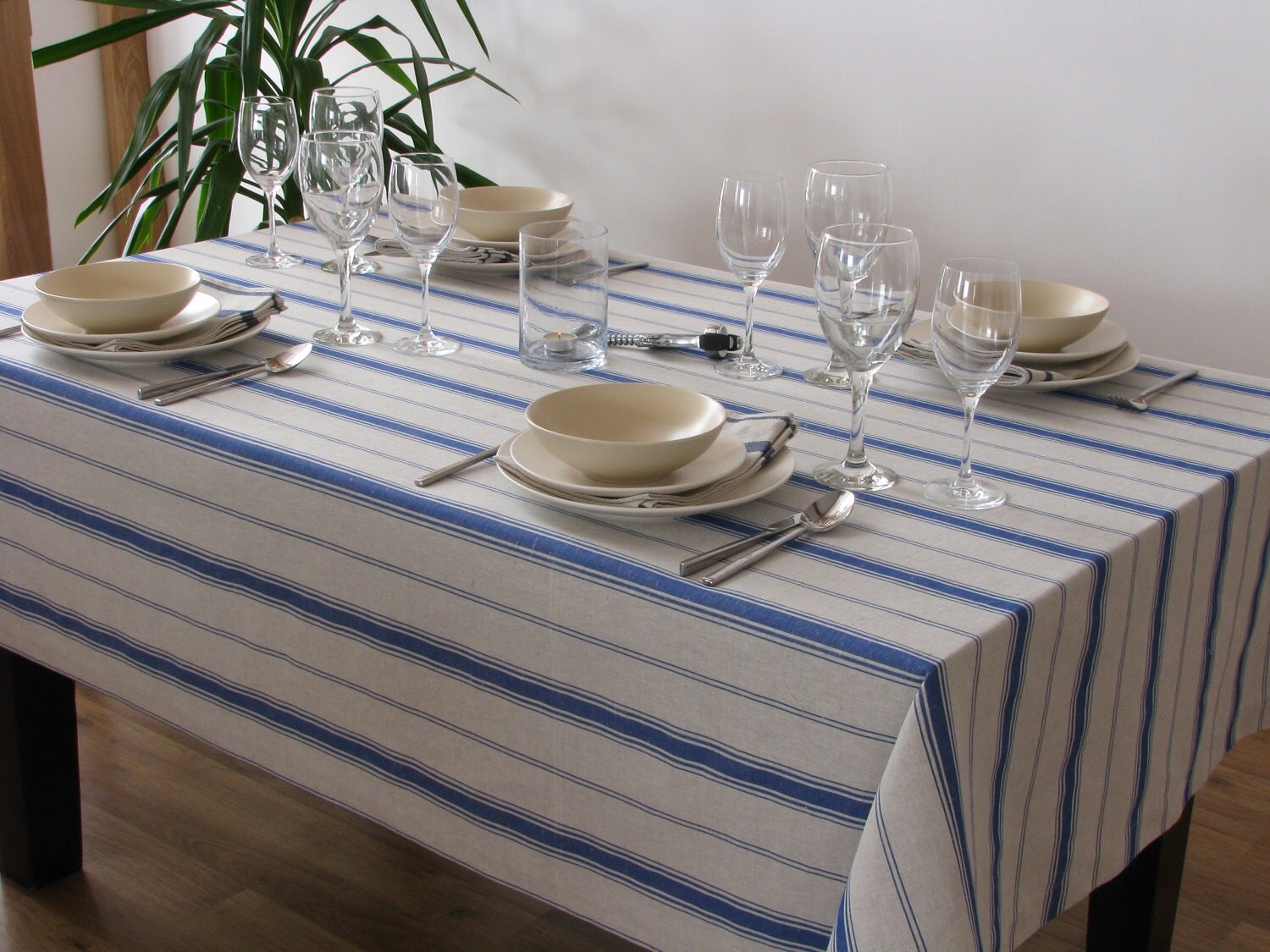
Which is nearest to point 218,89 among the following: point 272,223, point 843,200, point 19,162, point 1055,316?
point 19,162

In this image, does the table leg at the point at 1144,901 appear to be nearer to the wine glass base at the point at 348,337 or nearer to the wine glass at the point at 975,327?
the wine glass at the point at 975,327

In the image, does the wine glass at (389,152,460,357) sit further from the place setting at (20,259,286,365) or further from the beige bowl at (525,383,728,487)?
the beige bowl at (525,383,728,487)

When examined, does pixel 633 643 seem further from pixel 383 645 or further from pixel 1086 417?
pixel 1086 417

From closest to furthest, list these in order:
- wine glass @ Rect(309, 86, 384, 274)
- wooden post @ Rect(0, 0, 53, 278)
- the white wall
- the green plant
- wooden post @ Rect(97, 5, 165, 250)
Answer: wine glass @ Rect(309, 86, 384, 274) → the white wall → the green plant → wooden post @ Rect(0, 0, 53, 278) → wooden post @ Rect(97, 5, 165, 250)

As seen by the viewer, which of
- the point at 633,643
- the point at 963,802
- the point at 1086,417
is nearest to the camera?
the point at 963,802

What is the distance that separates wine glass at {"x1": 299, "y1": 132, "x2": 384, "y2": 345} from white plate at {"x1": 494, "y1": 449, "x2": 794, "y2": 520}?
441mm

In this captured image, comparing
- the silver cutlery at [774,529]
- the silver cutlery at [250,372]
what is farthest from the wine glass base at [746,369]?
the silver cutlery at [250,372]

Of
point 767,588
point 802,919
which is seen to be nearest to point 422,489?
point 767,588

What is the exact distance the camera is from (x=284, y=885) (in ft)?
5.66

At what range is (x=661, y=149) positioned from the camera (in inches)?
121

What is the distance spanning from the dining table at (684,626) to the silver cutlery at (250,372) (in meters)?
0.01

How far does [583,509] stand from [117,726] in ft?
4.50

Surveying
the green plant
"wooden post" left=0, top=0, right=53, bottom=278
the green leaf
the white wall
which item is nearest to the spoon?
the white wall

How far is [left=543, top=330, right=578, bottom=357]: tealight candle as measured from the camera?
1.38 metres
